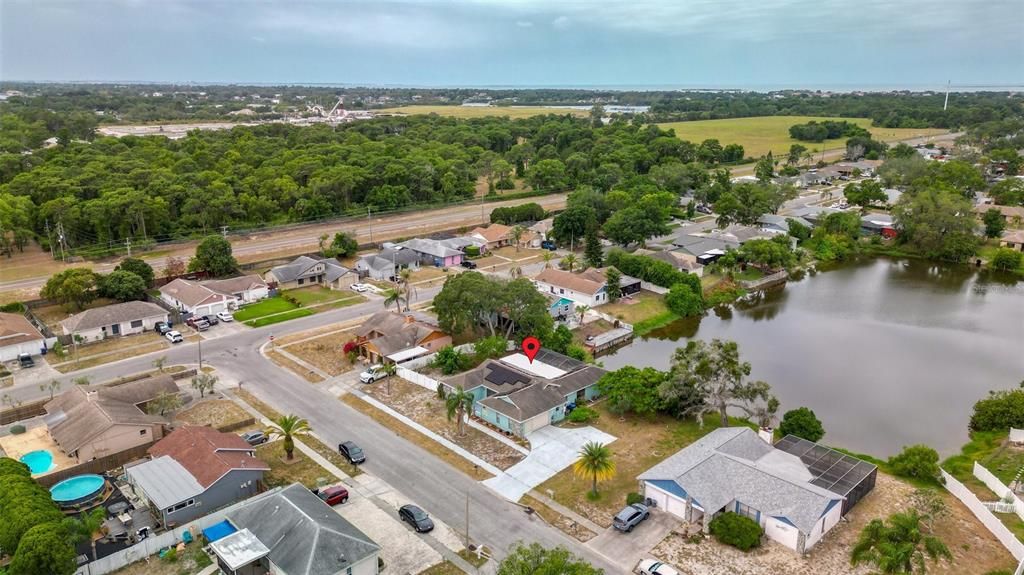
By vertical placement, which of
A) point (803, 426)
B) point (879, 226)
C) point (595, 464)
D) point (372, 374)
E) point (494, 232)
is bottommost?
point (372, 374)

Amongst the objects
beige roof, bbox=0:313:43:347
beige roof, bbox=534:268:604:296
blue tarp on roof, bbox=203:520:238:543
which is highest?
beige roof, bbox=534:268:604:296

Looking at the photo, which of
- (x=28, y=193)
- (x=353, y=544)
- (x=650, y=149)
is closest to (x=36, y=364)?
(x=353, y=544)

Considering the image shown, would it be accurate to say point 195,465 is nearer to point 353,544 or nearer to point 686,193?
point 353,544

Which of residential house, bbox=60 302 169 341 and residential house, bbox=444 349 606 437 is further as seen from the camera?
residential house, bbox=60 302 169 341

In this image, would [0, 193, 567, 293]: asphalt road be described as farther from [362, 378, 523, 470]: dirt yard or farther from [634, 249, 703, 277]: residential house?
[362, 378, 523, 470]: dirt yard

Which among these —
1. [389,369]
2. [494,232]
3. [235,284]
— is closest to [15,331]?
[235,284]

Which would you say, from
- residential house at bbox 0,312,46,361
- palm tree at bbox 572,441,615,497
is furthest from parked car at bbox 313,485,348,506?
residential house at bbox 0,312,46,361

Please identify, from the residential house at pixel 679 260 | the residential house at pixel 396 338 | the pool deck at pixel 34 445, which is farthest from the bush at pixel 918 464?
the pool deck at pixel 34 445

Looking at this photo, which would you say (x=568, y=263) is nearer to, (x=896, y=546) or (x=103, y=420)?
(x=103, y=420)
